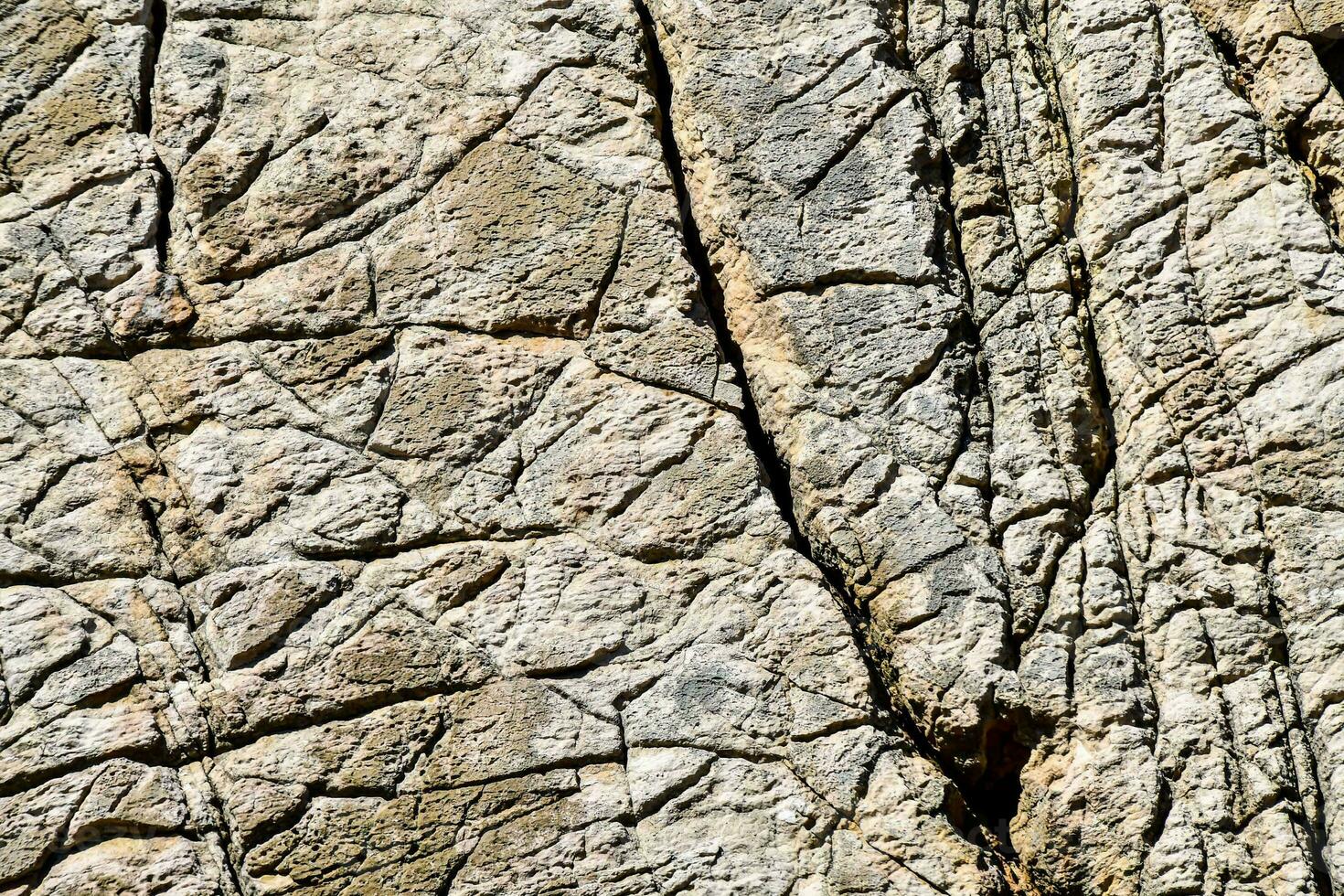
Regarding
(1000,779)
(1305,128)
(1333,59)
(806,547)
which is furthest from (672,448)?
(1333,59)

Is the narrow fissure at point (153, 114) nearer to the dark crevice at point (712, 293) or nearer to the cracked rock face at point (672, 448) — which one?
the cracked rock face at point (672, 448)

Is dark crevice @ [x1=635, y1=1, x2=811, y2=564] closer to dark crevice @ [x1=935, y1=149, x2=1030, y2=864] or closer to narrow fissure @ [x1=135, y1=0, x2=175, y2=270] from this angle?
dark crevice @ [x1=935, y1=149, x2=1030, y2=864]

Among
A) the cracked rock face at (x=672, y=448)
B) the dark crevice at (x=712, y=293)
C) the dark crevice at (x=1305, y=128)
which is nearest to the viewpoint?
the cracked rock face at (x=672, y=448)

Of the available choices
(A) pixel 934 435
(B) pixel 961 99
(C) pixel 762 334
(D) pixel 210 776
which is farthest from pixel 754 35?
(D) pixel 210 776

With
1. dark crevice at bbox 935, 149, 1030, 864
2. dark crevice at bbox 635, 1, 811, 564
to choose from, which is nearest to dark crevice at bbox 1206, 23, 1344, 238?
dark crevice at bbox 935, 149, 1030, 864

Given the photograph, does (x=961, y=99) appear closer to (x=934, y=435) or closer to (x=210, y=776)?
(x=934, y=435)

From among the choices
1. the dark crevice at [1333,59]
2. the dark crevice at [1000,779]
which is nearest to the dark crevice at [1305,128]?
the dark crevice at [1333,59]
